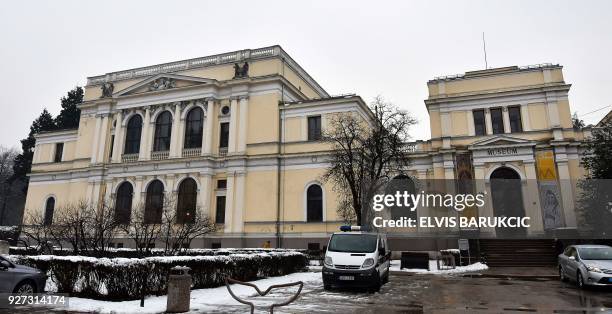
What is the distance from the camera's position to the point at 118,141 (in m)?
40.2

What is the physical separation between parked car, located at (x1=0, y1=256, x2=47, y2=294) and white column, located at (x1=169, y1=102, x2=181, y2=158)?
2535 centimetres

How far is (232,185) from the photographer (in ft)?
115

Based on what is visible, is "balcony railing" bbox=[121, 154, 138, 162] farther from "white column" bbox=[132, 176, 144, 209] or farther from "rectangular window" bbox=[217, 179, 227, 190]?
"rectangular window" bbox=[217, 179, 227, 190]

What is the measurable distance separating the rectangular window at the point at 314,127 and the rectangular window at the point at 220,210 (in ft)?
30.7

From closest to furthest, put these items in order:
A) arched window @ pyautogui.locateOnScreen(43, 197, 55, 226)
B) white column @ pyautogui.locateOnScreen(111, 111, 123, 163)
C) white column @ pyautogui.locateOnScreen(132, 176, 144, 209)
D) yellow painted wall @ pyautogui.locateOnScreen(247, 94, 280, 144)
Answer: yellow painted wall @ pyautogui.locateOnScreen(247, 94, 280, 144) < white column @ pyautogui.locateOnScreen(132, 176, 144, 209) < white column @ pyautogui.locateOnScreen(111, 111, 123, 163) < arched window @ pyautogui.locateOnScreen(43, 197, 55, 226)

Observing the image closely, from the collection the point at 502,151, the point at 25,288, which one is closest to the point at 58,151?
the point at 25,288

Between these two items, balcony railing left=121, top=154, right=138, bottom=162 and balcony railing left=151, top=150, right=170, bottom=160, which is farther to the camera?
balcony railing left=121, top=154, right=138, bottom=162


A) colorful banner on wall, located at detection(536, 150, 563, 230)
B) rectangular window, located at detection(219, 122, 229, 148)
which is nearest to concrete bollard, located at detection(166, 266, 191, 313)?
colorful banner on wall, located at detection(536, 150, 563, 230)

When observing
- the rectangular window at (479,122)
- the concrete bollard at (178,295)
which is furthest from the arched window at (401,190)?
the concrete bollard at (178,295)

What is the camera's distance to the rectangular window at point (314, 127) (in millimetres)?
35062

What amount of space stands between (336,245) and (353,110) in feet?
64.5

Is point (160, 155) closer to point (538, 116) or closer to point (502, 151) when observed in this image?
point (502, 151)

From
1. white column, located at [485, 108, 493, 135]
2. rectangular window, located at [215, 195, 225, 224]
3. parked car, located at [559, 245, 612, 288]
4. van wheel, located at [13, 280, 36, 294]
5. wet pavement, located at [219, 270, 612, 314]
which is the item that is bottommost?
wet pavement, located at [219, 270, 612, 314]

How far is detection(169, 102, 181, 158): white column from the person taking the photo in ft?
122
